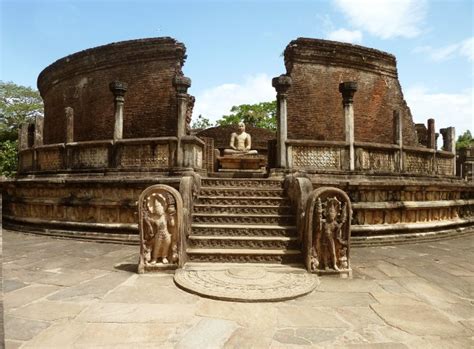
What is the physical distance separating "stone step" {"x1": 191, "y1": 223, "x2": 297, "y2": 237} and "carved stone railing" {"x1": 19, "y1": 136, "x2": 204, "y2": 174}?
8.05 ft

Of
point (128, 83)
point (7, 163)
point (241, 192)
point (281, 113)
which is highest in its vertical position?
point (128, 83)

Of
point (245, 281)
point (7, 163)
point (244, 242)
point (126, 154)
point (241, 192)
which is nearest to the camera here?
point (245, 281)

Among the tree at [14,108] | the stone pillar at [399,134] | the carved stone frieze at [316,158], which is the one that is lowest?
the carved stone frieze at [316,158]

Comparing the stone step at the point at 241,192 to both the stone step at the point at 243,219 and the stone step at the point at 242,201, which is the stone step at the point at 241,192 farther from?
the stone step at the point at 243,219

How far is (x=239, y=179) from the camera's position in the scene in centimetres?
718

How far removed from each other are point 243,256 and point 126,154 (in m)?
4.49

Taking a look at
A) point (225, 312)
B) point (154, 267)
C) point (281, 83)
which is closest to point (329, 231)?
point (225, 312)

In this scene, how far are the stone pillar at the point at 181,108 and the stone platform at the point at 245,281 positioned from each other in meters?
3.38

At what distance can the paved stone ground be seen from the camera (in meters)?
2.67

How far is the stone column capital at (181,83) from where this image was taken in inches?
313

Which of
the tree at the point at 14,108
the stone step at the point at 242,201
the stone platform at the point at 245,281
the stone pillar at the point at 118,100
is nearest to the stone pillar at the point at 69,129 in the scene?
the stone pillar at the point at 118,100

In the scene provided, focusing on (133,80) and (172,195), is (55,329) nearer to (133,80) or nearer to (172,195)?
(172,195)

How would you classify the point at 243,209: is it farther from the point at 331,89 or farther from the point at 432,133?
the point at 432,133

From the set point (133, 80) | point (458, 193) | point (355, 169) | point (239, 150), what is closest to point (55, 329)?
point (355, 169)
